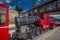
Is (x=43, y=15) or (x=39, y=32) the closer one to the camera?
(x=39, y=32)

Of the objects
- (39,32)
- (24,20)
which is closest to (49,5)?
(39,32)

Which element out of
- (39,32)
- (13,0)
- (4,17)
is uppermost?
(13,0)

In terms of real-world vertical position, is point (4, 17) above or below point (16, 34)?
above

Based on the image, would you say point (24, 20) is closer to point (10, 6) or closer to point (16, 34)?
point (16, 34)

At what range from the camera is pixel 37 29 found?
2358 centimetres

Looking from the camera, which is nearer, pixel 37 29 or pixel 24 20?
pixel 24 20

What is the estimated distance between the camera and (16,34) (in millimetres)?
16219

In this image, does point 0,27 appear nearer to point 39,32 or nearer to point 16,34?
point 16,34

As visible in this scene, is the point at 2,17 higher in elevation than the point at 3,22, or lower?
higher

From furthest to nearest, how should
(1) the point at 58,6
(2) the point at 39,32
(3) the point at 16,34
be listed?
(1) the point at 58,6 → (2) the point at 39,32 → (3) the point at 16,34

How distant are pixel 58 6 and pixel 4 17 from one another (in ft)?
47.4

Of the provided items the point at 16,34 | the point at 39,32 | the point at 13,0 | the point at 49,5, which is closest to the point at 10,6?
the point at 13,0

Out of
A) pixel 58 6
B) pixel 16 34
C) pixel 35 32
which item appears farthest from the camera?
pixel 58 6

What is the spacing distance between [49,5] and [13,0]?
16954 mm
